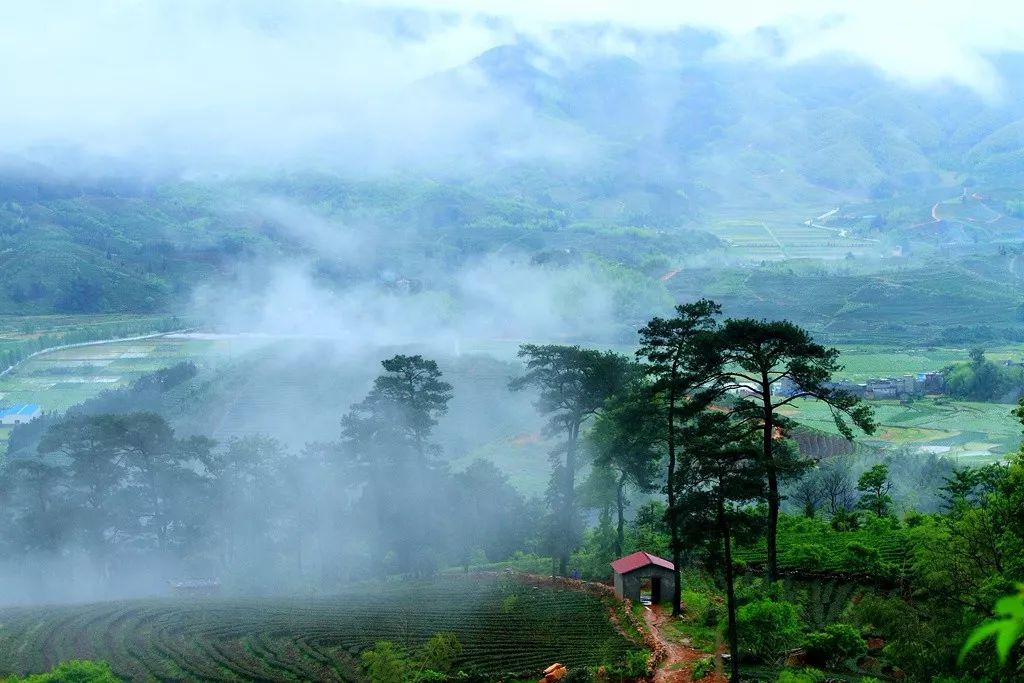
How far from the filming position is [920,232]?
139750 millimetres

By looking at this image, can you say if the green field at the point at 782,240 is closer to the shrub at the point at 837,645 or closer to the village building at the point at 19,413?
the village building at the point at 19,413

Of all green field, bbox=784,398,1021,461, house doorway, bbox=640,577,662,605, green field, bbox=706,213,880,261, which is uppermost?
green field, bbox=706,213,880,261

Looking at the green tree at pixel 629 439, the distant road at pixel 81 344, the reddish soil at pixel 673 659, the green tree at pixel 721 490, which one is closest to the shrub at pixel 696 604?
the reddish soil at pixel 673 659

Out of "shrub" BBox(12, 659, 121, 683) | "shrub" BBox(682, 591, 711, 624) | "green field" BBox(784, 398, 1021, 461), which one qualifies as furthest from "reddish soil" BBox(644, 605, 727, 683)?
"green field" BBox(784, 398, 1021, 461)

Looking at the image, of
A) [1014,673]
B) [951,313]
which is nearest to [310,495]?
[1014,673]

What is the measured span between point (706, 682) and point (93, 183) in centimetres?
14760

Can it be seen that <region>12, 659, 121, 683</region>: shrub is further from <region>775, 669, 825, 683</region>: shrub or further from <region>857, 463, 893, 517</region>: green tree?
<region>857, 463, 893, 517</region>: green tree

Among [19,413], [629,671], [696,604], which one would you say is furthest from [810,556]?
[19,413]

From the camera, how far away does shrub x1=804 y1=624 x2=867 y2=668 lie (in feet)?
64.8

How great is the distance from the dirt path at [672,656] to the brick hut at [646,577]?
4.05 feet

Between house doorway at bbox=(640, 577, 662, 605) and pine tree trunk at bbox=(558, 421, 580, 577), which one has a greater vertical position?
pine tree trunk at bbox=(558, 421, 580, 577)

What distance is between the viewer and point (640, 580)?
26312mm

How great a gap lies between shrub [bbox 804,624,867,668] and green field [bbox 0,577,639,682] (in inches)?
163

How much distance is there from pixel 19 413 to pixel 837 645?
58.8m
